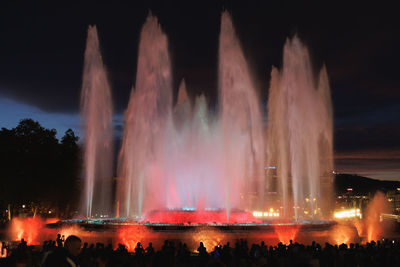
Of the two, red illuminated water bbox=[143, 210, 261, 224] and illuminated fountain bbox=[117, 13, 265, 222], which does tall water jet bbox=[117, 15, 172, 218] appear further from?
red illuminated water bbox=[143, 210, 261, 224]

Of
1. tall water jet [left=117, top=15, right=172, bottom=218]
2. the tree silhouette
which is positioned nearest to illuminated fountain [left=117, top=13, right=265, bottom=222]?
tall water jet [left=117, top=15, right=172, bottom=218]

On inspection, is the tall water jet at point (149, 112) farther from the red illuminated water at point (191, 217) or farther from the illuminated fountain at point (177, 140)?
the red illuminated water at point (191, 217)

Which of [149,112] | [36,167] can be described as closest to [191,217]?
[149,112]

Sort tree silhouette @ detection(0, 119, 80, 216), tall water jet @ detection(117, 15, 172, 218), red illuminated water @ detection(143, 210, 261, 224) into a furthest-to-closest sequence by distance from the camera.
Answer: tree silhouette @ detection(0, 119, 80, 216), tall water jet @ detection(117, 15, 172, 218), red illuminated water @ detection(143, 210, 261, 224)

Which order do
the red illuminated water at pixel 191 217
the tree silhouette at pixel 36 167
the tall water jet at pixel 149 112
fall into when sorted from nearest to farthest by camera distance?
the red illuminated water at pixel 191 217, the tall water jet at pixel 149 112, the tree silhouette at pixel 36 167

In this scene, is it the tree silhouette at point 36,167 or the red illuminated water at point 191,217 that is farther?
the tree silhouette at point 36,167

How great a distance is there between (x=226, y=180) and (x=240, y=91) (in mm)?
7806

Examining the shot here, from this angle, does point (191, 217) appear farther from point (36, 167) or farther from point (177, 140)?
point (36, 167)

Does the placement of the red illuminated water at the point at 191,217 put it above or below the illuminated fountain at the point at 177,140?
below

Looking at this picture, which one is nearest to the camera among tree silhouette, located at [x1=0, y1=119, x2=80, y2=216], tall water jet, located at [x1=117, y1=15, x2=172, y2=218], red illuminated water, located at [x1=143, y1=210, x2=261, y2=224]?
red illuminated water, located at [x1=143, y1=210, x2=261, y2=224]

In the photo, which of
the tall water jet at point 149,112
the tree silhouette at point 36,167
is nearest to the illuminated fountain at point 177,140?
the tall water jet at point 149,112

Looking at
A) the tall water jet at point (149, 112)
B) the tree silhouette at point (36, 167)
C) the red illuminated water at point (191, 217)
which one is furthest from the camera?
the tree silhouette at point (36, 167)

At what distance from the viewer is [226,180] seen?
35.2m

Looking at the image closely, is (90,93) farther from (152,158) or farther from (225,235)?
(225,235)
